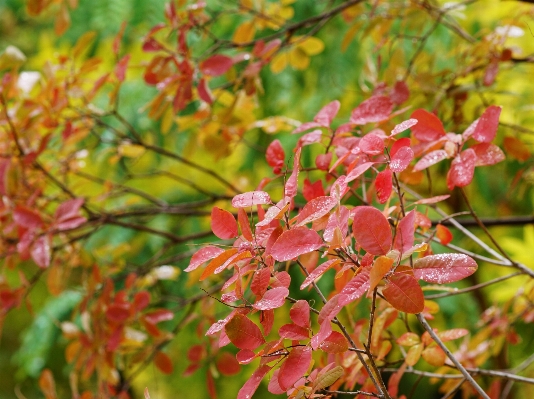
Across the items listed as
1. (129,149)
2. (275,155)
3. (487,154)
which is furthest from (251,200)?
(129,149)

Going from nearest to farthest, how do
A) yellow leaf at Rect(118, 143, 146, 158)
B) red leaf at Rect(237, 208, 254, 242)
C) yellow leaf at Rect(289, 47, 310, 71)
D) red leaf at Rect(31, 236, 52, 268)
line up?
red leaf at Rect(237, 208, 254, 242) → red leaf at Rect(31, 236, 52, 268) → yellow leaf at Rect(289, 47, 310, 71) → yellow leaf at Rect(118, 143, 146, 158)

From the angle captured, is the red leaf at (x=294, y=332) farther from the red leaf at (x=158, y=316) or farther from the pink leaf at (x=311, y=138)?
the red leaf at (x=158, y=316)

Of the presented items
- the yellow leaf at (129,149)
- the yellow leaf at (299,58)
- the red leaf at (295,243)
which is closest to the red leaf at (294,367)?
the red leaf at (295,243)

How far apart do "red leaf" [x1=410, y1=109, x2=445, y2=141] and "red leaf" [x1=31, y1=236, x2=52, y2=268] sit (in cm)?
71

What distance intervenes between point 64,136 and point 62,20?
0.32 metres

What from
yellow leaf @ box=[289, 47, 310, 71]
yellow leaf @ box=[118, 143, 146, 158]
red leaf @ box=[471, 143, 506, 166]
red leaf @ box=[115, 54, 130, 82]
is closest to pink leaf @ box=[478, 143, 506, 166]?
red leaf @ box=[471, 143, 506, 166]

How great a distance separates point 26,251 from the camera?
43.4 inches

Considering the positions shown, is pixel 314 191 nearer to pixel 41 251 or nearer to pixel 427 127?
pixel 427 127

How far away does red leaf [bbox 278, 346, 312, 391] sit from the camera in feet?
1.84

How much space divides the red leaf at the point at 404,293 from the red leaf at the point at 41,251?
29.3 inches

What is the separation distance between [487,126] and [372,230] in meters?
0.30

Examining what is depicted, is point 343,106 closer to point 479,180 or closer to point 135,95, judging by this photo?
point 479,180

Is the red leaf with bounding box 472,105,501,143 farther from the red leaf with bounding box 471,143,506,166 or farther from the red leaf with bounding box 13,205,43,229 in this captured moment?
the red leaf with bounding box 13,205,43,229

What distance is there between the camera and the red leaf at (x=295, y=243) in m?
0.54
